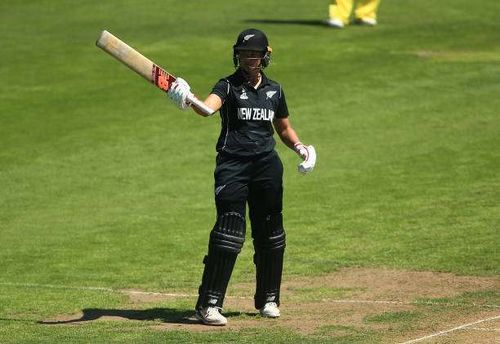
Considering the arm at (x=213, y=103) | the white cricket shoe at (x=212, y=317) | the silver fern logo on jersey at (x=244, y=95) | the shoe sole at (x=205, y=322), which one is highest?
the silver fern logo on jersey at (x=244, y=95)

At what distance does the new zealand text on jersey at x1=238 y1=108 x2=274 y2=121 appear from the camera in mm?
10237

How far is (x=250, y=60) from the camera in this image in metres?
10.2

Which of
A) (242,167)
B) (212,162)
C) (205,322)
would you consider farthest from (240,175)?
(212,162)

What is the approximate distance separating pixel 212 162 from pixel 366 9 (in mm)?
10978

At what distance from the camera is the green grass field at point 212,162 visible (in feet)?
38.4

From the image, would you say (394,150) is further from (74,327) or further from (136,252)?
(74,327)

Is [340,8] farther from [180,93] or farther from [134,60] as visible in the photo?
[180,93]

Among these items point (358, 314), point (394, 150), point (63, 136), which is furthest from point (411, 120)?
point (358, 314)

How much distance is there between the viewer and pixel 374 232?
565 inches

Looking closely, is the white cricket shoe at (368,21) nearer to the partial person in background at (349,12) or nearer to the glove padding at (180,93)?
the partial person in background at (349,12)

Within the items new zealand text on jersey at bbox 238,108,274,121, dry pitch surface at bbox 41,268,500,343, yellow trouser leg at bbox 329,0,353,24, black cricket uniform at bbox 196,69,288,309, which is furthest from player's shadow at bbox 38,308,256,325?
yellow trouser leg at bbox 329,0,353,24

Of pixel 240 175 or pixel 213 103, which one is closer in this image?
pixel 213 103

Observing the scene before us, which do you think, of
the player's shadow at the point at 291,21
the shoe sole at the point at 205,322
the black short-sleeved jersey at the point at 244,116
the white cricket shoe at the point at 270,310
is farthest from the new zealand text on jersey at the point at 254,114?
the player's shadow at the point at 291,21

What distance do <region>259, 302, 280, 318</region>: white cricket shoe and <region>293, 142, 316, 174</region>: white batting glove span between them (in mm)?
1174
